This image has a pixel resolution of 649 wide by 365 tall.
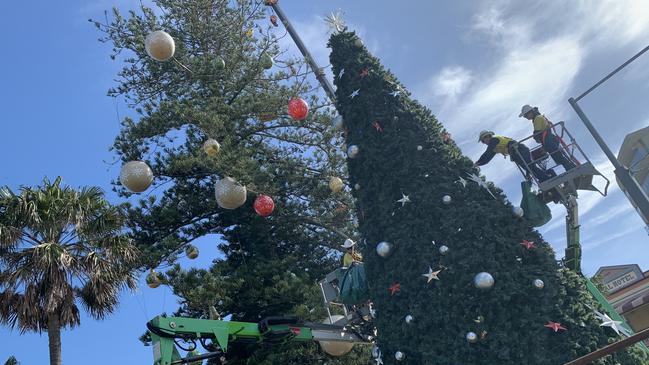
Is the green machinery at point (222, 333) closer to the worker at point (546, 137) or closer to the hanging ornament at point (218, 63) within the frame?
the worker at point (546, 137)

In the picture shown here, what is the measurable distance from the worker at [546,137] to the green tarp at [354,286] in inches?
141

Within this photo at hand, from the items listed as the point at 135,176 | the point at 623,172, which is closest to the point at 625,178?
the point at 623,172

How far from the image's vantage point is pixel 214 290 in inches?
515

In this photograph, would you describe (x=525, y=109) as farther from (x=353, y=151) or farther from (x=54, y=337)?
(x=54, y=337)

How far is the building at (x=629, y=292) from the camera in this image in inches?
640

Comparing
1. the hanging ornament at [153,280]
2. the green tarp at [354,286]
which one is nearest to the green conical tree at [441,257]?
the green tarp at [354,286]

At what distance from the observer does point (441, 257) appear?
24.7 feet

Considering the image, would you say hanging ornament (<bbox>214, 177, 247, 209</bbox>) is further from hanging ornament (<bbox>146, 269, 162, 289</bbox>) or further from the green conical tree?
hanging ornament (<bbox>146, 269, 162, 289</bbox>)

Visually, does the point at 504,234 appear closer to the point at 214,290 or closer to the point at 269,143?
the point at 214,290

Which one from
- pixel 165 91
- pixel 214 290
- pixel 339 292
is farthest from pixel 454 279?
pixel 165 91

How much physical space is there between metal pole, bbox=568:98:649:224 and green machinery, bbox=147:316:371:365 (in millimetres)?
4897

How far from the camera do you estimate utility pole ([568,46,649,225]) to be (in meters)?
8.12

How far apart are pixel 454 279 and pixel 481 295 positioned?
40 cm

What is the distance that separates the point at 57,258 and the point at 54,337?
170 centimetres
